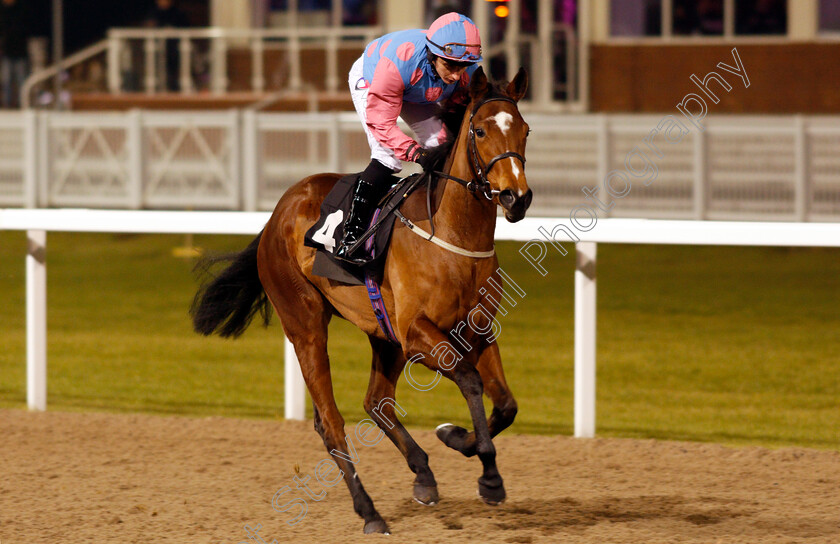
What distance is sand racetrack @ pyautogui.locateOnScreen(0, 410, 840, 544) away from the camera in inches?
175

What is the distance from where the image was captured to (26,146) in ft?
50.6

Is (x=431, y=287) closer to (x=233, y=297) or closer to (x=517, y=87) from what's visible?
(x=517, y=87)

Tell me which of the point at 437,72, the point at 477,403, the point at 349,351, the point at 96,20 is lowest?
the point at 349,351

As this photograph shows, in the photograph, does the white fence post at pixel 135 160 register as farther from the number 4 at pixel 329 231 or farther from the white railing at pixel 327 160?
the number 4 at pixel 329 231

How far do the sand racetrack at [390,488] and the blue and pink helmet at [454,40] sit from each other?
1.71m

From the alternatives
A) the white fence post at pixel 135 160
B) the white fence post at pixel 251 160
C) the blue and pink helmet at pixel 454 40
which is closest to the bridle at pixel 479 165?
the blue and pink helmet at pixel 454 40

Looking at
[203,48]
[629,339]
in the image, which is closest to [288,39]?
[203,48]

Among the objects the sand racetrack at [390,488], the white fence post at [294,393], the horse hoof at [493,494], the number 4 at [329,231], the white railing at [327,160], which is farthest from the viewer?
the white railing at [327,160]

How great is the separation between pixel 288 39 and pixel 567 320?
39.9ft

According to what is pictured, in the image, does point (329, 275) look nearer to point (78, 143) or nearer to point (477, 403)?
point (477, 403)

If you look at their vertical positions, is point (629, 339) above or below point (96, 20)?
below

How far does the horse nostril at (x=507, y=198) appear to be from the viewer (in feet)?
13.3

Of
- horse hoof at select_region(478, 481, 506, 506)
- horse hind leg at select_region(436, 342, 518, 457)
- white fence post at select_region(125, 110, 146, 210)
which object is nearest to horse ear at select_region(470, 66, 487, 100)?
horse hind leg at select_region(436, 342, 518, 457)

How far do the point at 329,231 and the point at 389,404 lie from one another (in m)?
0.76
